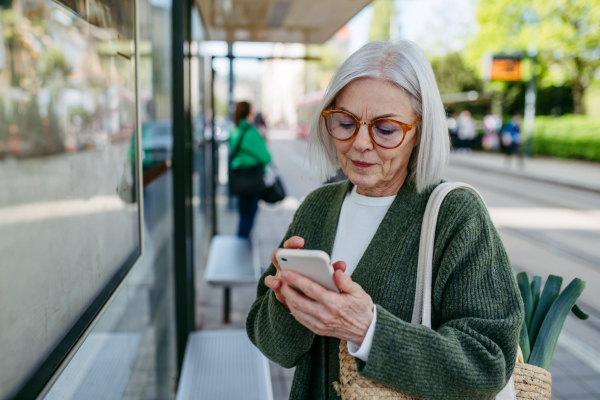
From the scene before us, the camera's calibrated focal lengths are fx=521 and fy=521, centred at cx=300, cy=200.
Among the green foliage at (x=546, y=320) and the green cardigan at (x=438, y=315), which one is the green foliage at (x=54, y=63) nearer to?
the green cardigan at (x=438, y=315)

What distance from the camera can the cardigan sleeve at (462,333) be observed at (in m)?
1.15

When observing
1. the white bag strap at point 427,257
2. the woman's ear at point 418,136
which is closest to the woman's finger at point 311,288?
the white bag strap at point 427,257

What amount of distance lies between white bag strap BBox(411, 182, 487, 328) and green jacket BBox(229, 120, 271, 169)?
5133mm

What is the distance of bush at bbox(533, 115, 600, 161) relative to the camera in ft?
65.3

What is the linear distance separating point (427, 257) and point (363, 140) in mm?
350

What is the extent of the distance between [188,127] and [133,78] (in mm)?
1466

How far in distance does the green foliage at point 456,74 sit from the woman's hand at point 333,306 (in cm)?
3788

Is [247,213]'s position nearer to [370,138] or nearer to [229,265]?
[229,265]

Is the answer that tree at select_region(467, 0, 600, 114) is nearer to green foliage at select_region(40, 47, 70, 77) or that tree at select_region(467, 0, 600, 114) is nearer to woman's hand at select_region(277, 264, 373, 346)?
woman's hand at select_region(277, 264, 373, 346)

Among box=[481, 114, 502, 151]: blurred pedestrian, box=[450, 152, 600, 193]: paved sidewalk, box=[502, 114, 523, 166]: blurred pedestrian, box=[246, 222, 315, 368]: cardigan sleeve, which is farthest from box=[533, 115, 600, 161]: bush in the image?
box=[246, 222, 315, 368]: cardigan sleeve

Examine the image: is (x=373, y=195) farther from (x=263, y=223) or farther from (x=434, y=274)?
(x=263, y=223)

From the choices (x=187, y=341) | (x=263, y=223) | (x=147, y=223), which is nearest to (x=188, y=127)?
(x=147, y=223)

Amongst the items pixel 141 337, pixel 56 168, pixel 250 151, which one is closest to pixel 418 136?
pixel 56 168

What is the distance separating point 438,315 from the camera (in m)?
1.30
